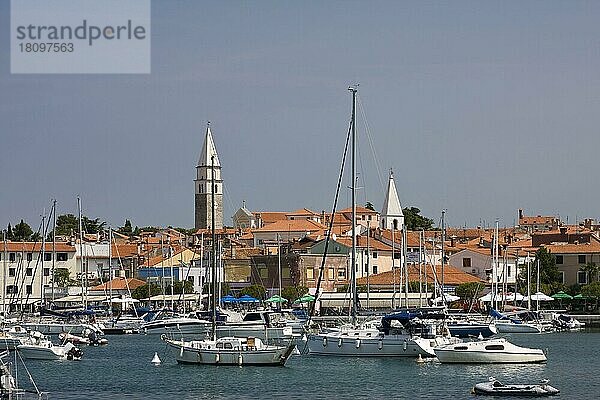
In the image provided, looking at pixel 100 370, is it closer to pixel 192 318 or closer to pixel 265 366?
pixel 265 366

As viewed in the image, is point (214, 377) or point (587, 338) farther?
point (587, 338)

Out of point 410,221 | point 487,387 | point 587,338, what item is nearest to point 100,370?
point 487,387

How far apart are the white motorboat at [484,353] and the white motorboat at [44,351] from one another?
14303 mm

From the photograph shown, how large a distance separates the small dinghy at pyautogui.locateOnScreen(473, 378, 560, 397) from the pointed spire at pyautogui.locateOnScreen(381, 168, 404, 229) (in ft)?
318

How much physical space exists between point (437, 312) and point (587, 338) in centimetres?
2054

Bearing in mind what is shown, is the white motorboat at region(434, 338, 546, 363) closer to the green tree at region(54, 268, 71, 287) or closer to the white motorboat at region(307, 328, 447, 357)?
the white motorboat at region(307, 328, 447, 357)

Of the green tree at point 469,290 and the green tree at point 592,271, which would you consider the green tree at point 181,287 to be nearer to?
the green tree at point 469,290

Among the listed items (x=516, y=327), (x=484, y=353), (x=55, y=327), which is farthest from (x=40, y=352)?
(x=516, y=327)

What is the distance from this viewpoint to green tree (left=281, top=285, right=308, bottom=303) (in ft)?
293

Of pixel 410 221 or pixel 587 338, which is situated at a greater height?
pixel 410 221

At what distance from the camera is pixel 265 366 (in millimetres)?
41719

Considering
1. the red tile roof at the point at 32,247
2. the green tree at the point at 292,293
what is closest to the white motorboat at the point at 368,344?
the green tree at the point at 292,293

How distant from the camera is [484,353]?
140ft

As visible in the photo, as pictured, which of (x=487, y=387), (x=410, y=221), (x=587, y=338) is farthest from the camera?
(x=410, y=221)
